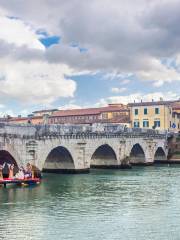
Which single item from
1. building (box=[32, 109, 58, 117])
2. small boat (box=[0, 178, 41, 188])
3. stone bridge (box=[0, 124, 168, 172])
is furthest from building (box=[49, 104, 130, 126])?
small boat (box=[0, 178, 41, 188])

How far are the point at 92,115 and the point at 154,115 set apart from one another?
88.0ft

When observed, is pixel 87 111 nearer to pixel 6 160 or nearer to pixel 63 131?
pixel 63 131

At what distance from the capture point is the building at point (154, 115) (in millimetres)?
113875

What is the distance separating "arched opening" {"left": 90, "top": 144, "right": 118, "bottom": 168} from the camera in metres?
74.8

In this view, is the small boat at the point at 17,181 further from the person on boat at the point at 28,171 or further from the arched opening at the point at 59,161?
the arched opening at the point at 59,161

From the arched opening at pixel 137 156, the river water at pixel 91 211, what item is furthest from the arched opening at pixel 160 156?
the river water at pixel 91 211

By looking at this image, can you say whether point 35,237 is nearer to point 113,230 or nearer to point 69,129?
point 113,230

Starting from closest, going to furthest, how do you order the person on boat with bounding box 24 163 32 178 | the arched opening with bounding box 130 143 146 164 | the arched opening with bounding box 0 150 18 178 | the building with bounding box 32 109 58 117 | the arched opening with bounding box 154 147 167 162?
1. the person on boat with bounding box 24 163 32 178
2. the arched opening with bounding box 0 150 18 178
3. the arched opening with bounding box 130 143 146 164
4. the arched opening with bounding box 154 147 167 162
5. the building with bounding box 32 109 58 117

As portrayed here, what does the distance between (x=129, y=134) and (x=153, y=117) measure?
36773mm

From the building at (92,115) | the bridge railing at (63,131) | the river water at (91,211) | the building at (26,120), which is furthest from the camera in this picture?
the building at (26,120)

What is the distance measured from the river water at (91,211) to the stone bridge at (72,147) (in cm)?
447

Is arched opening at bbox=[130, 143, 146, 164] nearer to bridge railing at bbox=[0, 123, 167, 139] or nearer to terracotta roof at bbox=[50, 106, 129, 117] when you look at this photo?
bridge railing at bbox=[0, 123, 167, 139]

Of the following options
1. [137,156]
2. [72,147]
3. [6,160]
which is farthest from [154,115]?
[6,160]

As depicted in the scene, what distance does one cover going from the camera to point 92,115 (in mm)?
137250
